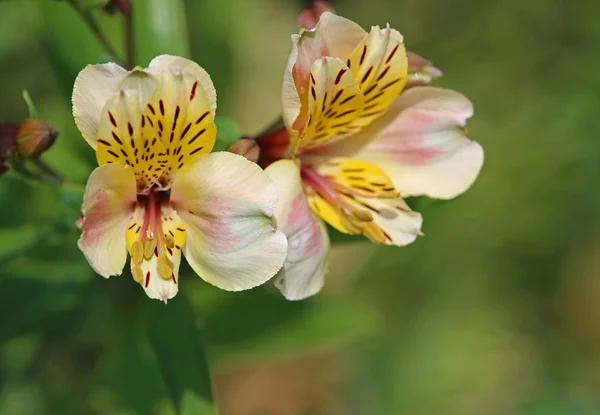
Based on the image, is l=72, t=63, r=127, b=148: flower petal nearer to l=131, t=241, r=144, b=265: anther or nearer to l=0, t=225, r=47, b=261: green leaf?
l=131, t=241, r=144, b=265: anther

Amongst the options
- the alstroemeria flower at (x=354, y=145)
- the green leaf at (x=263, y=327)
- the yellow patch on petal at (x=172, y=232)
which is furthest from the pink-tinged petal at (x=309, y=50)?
the green leaf at (x=263, y=327)

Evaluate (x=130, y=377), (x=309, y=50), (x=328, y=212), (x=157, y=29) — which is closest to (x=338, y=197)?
(x=328, y=212)

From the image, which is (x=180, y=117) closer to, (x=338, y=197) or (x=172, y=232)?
(x=172, y=232)

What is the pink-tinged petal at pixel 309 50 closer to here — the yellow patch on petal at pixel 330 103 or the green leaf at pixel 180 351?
the yellow patch on petal at pixel 330 103

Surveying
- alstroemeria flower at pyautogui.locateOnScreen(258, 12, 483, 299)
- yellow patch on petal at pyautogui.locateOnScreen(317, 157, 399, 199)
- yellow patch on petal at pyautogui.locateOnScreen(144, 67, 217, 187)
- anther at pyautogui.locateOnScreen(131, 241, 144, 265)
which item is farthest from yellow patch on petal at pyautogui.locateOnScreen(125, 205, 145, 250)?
yellow patch on petal at pyautogui.locateOnScreen(317, 157, 399, 199)

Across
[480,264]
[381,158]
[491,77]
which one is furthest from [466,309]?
[381,158]

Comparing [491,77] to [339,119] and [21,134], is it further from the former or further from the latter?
[21,134]
